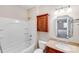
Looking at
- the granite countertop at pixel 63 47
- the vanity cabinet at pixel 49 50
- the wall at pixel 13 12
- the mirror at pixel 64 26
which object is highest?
the wall at pixel 13 12

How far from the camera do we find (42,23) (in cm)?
96

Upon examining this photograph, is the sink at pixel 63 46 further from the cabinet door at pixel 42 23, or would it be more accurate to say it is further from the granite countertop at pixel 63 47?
the cabinet door at pixel 42 23

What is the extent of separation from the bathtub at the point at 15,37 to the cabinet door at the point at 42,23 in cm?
15

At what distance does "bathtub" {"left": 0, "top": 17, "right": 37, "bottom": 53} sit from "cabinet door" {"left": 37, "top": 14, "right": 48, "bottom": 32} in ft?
0.48

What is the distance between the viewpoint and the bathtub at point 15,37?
0.90 meters

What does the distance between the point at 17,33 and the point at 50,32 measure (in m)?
0.38

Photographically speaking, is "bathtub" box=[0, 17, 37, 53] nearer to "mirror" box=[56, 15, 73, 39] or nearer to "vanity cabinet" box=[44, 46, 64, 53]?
"vanity cabinet" box=[44, 46, 64, 53]

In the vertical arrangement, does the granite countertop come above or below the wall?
below

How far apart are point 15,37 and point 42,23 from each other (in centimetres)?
34

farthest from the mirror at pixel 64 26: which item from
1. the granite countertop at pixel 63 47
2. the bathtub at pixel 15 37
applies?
the bathtub at pixel 15 37

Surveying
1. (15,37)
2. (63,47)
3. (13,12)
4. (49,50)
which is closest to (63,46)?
(63,47)

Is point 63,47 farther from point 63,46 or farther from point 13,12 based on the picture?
point 13,12

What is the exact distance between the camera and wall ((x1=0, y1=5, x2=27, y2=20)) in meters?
0.86

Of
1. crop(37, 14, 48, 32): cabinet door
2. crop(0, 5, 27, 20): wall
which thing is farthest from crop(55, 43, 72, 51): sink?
crop(0, 5, 27, 20): wall
